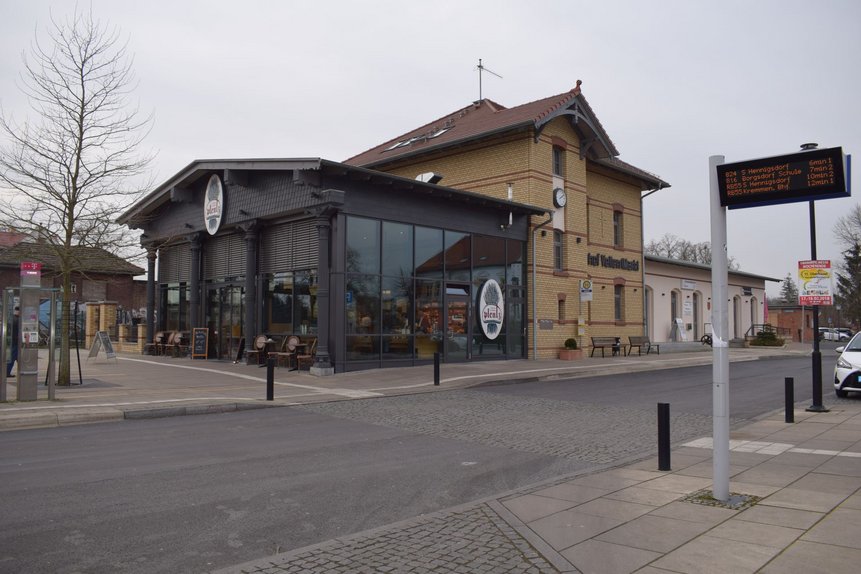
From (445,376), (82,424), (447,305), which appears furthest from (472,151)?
(82,424)

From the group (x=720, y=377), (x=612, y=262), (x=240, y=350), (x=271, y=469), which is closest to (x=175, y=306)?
(x=240, y=350)

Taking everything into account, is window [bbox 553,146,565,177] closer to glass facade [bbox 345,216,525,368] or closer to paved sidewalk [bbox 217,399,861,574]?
glass facade [bbox 345,216,525,368]

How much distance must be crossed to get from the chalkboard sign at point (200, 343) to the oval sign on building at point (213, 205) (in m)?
3.68

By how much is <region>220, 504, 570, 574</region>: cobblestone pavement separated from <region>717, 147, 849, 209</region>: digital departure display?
372cm

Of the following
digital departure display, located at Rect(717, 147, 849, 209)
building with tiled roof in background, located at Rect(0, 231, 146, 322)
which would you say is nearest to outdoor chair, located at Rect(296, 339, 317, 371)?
building with tiled roof in background, located at Rect(0, 231, 146, 322)

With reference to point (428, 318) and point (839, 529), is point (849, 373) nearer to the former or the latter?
point (839, 529)

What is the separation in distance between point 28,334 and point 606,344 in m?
22.6

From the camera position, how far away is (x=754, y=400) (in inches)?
574

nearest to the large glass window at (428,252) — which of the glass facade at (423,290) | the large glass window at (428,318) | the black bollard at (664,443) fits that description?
the glass facade at (423,290)

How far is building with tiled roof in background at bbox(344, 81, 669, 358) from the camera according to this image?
25.2 m

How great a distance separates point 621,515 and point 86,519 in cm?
449

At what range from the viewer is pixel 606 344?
28828mm

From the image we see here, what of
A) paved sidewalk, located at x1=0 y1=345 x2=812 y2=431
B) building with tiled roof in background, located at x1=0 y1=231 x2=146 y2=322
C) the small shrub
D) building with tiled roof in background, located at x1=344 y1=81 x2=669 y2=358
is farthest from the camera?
the small shrub

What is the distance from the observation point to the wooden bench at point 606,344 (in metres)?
28.2
